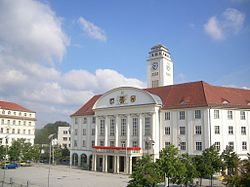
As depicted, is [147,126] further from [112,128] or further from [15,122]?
[15,122]

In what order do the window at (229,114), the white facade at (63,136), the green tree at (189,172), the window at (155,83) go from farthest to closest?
1. the white facade at (63,136)
2. the window at (155,83)
3. the window at (229,114)
4. the green tree at (189,172)

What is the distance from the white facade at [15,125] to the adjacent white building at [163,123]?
92.1 feet

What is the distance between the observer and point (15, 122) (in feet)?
277

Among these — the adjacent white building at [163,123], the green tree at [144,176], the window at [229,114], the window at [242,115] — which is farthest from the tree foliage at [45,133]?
the green tree at [144,176]

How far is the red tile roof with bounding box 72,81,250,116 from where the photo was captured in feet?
160

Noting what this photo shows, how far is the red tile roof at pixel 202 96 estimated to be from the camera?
4869cm

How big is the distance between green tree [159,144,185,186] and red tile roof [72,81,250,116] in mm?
18088

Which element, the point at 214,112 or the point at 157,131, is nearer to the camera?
the point at 214,112

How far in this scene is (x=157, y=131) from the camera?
52.1 metres

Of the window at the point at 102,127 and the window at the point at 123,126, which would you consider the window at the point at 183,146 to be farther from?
the window at the point at 102,127

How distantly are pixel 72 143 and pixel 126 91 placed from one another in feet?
69.8

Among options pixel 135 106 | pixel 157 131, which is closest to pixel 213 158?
pixel 157 131

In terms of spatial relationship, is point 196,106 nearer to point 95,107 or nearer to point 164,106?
point 164,106

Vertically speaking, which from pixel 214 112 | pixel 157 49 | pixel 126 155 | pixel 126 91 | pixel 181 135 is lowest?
pixel 126 155
